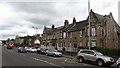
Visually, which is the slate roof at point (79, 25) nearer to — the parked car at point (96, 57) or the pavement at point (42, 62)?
the pavement at point (42, 62)

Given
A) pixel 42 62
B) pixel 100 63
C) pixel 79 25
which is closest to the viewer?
pixel 100 63

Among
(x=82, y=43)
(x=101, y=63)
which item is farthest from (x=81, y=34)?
(x=101, y=63)

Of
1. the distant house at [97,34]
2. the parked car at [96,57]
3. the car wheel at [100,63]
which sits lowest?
the car wheel at [100,63]

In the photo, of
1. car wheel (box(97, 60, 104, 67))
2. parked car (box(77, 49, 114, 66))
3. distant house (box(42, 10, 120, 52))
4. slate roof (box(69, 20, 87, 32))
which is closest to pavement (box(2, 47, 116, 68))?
car wheel (box(97, 60, 104, 67))

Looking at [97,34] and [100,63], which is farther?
[97,34]

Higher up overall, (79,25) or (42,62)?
(79,25)

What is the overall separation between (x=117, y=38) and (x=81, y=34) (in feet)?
27.3

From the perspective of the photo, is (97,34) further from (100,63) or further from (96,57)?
(100,63)

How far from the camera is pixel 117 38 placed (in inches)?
1843

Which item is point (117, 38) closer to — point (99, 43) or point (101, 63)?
point (99, 43)

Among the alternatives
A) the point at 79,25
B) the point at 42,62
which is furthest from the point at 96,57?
the point at 79,25

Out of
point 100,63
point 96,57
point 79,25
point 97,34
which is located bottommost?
point 100,63

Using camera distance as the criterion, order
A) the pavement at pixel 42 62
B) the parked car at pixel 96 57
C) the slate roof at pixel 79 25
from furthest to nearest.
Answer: the slate roof at pixel 79 25 → the parked car at pixel 96 57 → the pavement at pixel 42 62

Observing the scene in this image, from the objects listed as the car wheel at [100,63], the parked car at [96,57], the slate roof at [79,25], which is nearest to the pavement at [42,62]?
the car wheel at [100,63]
